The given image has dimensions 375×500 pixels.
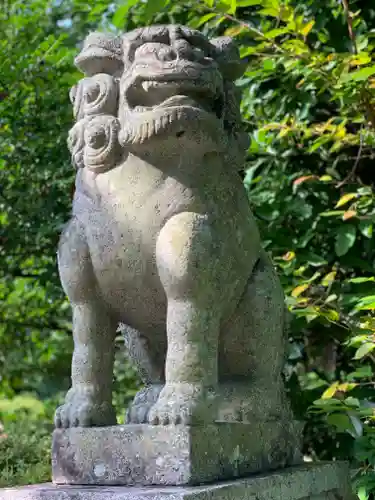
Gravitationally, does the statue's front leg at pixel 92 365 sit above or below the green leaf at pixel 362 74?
below

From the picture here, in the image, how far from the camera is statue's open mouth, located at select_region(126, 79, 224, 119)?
1756mm

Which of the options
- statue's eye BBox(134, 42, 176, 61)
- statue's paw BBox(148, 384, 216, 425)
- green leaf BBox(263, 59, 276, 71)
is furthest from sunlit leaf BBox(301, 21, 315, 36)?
statue's paw BBox(148, 384, 216, 425)

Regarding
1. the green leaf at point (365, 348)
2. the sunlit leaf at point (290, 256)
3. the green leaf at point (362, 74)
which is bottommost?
the green leaf at point (365, 348)

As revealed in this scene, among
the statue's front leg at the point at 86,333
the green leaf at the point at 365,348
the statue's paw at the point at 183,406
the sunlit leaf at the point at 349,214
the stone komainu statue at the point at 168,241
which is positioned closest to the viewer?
the statue's paw at the point at 183,406

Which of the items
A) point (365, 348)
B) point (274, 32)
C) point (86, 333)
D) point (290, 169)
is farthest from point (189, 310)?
point (290, 169)

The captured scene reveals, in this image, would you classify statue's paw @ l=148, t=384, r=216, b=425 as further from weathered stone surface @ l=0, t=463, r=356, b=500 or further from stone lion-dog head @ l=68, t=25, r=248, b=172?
stone lion-dog head @ l=68, t=25, r=248, b=172

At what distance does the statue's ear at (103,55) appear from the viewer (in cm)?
189

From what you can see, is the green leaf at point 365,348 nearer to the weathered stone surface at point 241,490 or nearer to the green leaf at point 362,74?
the weathered stone surface at point 241,490

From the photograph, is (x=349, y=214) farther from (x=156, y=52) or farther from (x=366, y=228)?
(x=156, y=52)

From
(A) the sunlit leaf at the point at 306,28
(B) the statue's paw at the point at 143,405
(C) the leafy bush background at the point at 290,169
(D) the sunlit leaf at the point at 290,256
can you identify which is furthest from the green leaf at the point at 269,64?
(B) the statue's paw at the point at 143,405

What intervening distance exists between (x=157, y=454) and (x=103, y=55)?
102 cm

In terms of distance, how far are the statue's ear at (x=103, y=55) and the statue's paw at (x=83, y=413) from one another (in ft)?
2.81

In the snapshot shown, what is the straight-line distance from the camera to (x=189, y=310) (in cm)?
173

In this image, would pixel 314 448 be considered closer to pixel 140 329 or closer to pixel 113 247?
pixel 140 329
